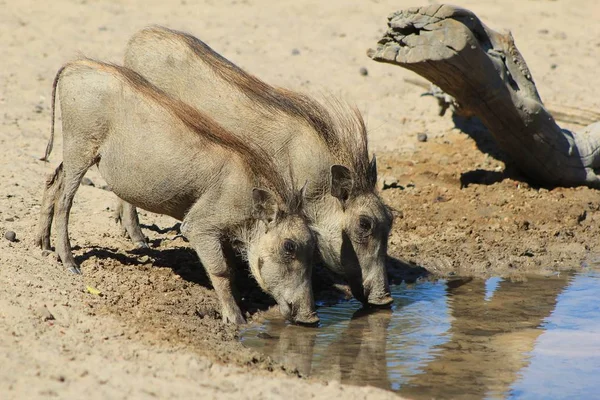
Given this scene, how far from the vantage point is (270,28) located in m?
12.8

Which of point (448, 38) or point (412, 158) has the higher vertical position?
point (448, 38)

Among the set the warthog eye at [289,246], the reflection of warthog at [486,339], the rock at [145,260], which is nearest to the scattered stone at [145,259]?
the rock at [145,260]

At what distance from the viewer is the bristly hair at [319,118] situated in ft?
22.9

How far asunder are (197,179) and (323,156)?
1.02 m

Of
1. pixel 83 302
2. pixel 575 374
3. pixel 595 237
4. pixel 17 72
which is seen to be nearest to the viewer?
pixel 575 374

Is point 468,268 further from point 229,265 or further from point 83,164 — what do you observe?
point 83,164

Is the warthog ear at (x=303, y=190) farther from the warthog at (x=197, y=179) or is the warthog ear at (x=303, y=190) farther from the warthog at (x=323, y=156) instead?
the warthog at (x=323, y=156)

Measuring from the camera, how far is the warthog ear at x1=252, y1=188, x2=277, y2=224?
629cm

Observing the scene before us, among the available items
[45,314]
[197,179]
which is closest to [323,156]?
[197,179]

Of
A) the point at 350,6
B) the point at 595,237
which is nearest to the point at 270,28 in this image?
the point at 350,6

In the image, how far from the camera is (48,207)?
22.9 feet

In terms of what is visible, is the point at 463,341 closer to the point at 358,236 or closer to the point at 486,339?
the point at 486,339

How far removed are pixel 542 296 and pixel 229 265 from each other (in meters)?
2.32

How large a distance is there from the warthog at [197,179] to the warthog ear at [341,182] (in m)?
0.31
